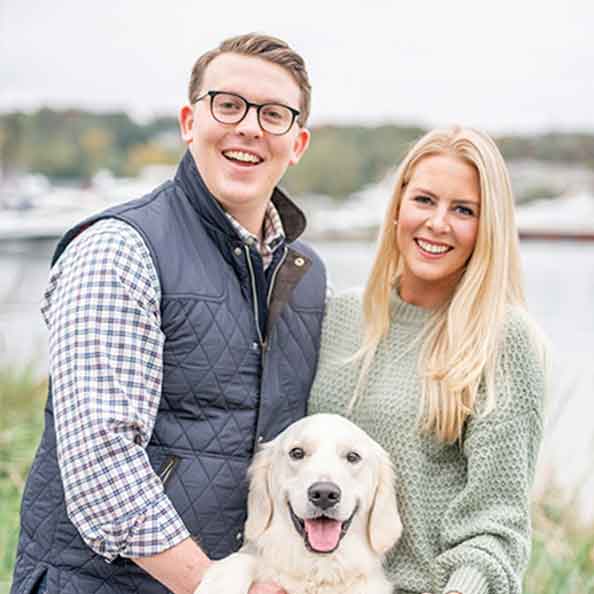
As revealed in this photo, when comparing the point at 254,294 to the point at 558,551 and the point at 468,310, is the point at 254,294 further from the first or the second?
the point at 558,551

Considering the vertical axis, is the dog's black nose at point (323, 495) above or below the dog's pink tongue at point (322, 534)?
above

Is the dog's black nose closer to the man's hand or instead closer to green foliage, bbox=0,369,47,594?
the man's hand

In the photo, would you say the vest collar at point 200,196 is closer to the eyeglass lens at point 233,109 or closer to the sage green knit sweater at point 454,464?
the eyeglass lens at point 233,109

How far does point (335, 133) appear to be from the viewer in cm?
555

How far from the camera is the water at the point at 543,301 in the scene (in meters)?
5.42

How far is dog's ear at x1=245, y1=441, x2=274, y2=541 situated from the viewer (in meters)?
2.26

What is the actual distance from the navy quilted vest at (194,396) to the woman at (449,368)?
0.30 meters

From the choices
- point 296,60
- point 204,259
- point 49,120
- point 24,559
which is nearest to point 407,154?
point 296,60

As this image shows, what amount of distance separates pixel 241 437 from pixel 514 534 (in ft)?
2.28

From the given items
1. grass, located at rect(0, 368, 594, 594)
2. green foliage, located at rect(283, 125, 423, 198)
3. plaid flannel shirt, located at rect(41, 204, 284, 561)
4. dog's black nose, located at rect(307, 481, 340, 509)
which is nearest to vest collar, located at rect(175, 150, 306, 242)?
plaid flannel shirt, located at rect(41, 204, 284, 561)

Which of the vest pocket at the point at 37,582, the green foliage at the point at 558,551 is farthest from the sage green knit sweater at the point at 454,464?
the green foliage at the point at 558,551

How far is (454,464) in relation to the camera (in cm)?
234

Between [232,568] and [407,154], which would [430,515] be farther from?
[407,154]

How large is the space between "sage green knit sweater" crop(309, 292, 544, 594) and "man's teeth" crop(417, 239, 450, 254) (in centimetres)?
18
